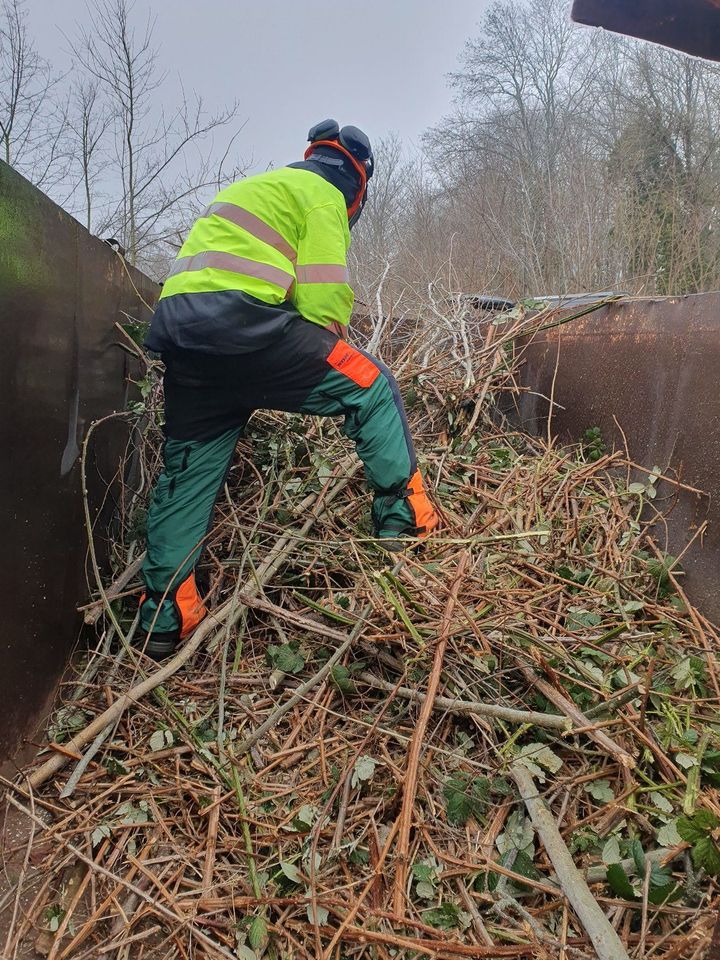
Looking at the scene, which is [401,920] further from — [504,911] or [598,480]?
[598,480]

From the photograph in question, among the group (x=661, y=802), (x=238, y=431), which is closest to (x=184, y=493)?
(x=238, y=431)

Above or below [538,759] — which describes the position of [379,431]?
above

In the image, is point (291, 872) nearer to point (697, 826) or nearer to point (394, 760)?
point (394, 760)

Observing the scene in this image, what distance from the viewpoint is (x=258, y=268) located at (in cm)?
216

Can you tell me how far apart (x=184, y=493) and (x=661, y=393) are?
79.3 inches

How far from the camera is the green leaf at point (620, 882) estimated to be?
1.30m

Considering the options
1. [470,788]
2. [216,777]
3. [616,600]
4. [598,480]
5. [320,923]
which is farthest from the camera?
[598,480]

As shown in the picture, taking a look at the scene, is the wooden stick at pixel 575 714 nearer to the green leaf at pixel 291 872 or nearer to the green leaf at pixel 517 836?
the green leaf at pixel 517 836

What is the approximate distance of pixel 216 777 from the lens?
1.76m

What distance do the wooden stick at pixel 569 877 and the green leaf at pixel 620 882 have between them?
58 mm

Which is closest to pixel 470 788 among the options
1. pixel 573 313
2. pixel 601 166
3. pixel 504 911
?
pixel 504 911

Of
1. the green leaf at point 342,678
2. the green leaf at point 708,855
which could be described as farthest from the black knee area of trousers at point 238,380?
the green leaf at point 708,855

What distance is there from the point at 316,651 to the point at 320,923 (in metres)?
0.84

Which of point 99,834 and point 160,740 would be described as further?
point 160,740
